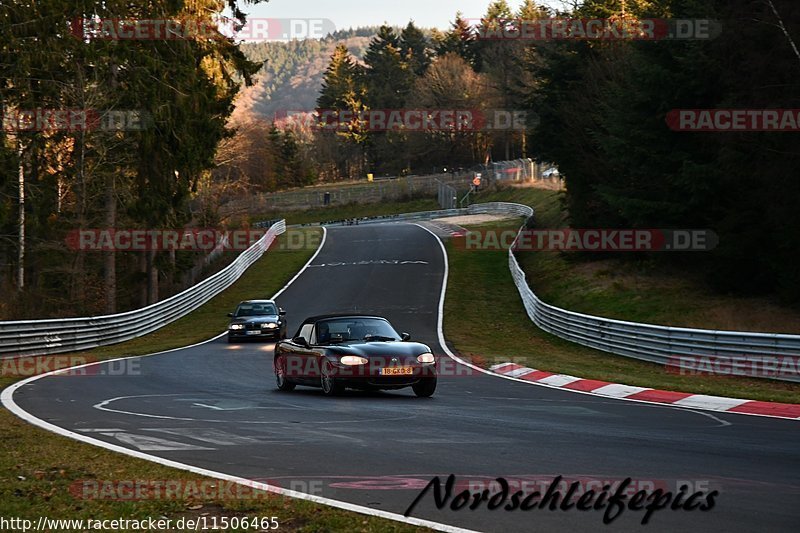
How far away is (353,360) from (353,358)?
0.03 metres

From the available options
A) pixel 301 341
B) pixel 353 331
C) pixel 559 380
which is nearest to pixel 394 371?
pixel 353 331

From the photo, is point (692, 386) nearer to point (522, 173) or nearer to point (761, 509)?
point (761, 509)

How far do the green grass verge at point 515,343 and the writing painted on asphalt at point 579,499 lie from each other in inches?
342

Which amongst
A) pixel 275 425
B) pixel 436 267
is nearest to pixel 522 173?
pixel 436 267

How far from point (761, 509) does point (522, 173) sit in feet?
302

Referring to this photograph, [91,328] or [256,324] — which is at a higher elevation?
[91,328]

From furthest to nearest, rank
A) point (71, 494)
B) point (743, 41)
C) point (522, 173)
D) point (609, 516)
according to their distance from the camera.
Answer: point (522, 173)
point (743, 41)
point (71, 494)
point (609, 516)

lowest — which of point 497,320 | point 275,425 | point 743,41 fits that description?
point 497,320

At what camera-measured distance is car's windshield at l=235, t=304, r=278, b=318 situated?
112ft

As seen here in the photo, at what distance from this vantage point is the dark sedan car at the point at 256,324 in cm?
3303

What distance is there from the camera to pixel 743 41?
92.6 feet

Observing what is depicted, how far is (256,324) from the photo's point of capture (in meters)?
33.1

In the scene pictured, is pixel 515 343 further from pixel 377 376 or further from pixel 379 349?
pixel 377 376

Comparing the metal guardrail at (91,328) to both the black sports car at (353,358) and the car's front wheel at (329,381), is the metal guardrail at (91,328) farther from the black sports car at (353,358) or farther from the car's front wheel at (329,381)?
the car's front wheel at (329,381)
